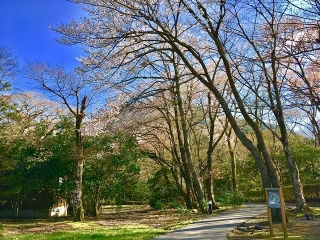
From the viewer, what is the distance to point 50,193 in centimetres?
2006

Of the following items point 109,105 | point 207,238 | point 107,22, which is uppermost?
point 107,22

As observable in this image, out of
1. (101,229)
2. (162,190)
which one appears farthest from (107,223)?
(162,190)

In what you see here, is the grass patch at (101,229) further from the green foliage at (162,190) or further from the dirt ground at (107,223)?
the green foliage at (162,190)

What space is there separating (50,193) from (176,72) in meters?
11.7

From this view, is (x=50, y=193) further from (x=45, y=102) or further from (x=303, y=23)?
(x=303, y=23)

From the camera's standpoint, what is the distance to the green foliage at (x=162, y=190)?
20659 millimetres

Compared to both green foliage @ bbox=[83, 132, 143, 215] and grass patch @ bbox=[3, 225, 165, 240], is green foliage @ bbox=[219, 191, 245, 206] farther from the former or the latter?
grass patch @ bbox=[3, 225, 165, 240]

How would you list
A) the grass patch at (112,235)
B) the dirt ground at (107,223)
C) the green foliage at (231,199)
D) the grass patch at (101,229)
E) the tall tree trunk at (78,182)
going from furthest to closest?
the green foliage at (231,199), the tall tree trunk at (78,182), the dirt ground at (107,223), the grass patch at (101,229), the grass patch at (112,235)

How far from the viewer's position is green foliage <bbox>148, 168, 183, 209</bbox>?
813 inches

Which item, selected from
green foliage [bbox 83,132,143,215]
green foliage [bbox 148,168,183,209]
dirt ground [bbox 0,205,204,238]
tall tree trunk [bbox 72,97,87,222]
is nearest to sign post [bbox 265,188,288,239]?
dirt ground [bbox 0,205,204,238]

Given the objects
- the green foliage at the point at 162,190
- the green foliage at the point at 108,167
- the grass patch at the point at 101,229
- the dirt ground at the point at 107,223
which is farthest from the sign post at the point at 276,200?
the green foliage at the point at 162,190

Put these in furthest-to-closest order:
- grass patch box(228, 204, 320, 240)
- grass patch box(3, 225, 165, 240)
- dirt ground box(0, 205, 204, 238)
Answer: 1. dirt ground box(0, 205, 204, 238)
2. grass patch box(3, 225, 165, 240)
3. grass patch box(228, 204, 320, 240)

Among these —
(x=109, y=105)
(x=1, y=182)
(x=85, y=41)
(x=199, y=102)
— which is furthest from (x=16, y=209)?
(x=85, y=41)

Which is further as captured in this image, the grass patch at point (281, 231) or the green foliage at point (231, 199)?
the green foliage at point (231, 199)
